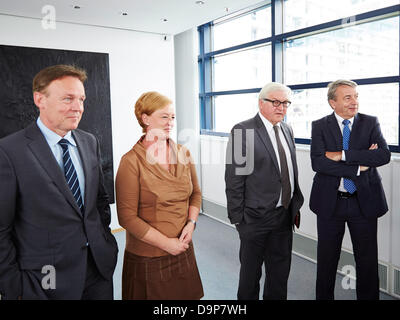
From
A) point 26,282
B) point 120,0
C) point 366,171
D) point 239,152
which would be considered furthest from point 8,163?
point 120,0

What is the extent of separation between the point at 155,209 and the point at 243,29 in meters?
3.82

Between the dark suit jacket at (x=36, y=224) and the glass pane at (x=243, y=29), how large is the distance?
3.70m

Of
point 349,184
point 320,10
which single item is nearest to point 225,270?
point 349,184

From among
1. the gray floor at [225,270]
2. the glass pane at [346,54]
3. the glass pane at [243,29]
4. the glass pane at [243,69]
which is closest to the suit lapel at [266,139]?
the gray floor at [225,270]

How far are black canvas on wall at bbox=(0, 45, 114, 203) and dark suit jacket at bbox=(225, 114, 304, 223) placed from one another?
2676 millimetres

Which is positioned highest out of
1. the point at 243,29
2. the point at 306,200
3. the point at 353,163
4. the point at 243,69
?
the point at 243,29

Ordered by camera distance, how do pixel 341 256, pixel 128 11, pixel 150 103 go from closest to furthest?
pixel 150 103
pixel 341 256
pixel 128 11

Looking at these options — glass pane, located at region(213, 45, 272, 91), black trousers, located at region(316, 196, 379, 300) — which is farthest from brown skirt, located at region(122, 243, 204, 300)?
glass pane, located at region(213, 45, 272, 91)

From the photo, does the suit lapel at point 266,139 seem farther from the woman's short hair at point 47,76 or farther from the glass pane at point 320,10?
the glass pane at point 320,10

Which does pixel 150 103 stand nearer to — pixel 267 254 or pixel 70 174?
pixel 70 174

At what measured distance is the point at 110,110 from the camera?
4.64 meters

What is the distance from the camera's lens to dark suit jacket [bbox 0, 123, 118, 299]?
4.40 feet

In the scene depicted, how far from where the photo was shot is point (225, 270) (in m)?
3.52

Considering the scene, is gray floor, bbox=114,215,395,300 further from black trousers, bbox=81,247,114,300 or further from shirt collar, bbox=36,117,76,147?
shirt collar, bbox=36,117,76,147
